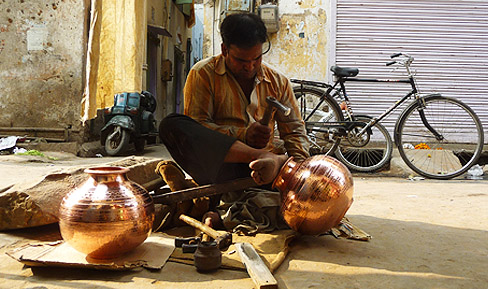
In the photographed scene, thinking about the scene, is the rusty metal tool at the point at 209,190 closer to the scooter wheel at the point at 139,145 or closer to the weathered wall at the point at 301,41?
the weathered wall at the point at 301,41

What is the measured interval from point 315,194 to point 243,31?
3.26 ft

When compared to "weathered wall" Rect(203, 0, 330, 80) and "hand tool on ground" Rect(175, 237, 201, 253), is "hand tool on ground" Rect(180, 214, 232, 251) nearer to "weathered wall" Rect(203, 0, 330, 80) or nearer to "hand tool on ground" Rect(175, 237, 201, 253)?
"hand tool on ground" Rect(175, 237, 201, 253)

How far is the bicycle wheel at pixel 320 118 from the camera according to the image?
19.0ft

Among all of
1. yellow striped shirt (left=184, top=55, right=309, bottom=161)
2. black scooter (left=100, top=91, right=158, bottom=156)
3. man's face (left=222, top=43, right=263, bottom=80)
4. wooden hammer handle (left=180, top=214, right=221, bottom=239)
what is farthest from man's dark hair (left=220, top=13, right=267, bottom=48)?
black scooter (left=100, top=91, right=158, bottom=156)

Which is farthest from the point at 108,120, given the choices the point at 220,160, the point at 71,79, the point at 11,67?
the point at 220,160

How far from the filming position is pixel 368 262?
195cm

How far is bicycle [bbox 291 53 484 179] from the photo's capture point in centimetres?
554

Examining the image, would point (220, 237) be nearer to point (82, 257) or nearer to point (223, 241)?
point (223, 241)

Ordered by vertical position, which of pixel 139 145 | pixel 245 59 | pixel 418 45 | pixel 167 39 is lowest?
pixel 139 145

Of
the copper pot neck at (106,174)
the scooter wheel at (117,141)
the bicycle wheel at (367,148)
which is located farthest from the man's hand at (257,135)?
the scooter wheel at (117,141)

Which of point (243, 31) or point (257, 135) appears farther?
point (243, 31)

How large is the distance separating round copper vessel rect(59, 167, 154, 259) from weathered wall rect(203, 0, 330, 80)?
5.69 m

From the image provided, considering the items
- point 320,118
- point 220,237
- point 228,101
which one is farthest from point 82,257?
point 320,118

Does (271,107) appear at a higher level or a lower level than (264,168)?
higher
